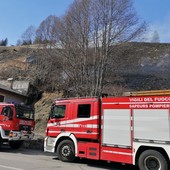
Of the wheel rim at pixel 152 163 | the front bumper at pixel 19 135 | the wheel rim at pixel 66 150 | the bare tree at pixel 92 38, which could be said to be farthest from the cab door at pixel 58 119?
the bare tree at pixel 92 38

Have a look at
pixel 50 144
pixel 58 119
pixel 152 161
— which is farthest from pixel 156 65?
pixel 152 161

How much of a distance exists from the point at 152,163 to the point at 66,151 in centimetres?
413

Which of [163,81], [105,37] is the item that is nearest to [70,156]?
[105,37]

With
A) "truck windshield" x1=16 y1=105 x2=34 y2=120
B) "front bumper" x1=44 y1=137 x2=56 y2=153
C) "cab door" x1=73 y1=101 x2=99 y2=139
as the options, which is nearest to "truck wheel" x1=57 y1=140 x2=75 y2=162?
"front bumper" x1=44 y1=137 x2=56 y2=153

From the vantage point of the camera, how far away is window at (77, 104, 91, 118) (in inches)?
498

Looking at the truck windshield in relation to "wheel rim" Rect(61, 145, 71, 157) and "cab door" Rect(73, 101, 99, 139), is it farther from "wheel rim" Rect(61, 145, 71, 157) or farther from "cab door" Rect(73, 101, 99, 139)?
"cab door" Rect(73, 101, 99, 139)

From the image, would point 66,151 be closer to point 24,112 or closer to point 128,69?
point 24,112

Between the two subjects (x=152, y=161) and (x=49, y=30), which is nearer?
(x=152, y=161)

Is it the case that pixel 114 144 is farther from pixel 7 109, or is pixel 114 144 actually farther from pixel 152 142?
pixel 7 109

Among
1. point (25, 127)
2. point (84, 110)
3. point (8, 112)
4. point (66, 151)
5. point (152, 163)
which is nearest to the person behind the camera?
point (152, 163)

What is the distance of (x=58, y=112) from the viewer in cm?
1387

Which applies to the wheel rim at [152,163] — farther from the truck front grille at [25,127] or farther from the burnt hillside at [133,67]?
the burnt hillside at [133,67]

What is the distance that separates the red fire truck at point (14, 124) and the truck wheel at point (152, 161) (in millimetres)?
7978

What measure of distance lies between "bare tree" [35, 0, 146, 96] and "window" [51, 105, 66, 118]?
883 cm
